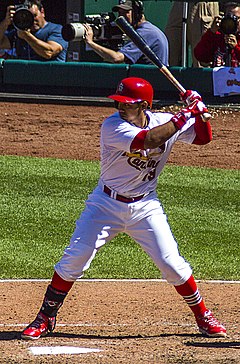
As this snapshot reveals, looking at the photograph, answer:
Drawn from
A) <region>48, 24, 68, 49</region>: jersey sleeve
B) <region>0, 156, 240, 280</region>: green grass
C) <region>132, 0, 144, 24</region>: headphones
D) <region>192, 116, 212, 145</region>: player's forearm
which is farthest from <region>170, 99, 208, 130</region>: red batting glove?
<region>48, 24, 68, 49</region>: jersey sleeve

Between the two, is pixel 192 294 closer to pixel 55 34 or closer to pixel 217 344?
pixel 217 344

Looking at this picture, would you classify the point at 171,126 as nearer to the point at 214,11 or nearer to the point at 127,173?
the point at 127,173

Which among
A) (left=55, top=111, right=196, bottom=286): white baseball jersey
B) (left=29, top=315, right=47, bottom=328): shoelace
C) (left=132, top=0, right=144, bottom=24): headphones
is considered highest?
(left=55, top=111, right=196, bottom=286): white baseball jersey

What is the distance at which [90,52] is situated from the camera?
776 inches

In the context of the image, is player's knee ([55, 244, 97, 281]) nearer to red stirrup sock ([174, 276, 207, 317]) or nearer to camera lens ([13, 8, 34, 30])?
red stirrup sock ([174, 276, 207, 317])

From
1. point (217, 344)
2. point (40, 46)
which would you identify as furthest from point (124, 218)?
point (40, 46)

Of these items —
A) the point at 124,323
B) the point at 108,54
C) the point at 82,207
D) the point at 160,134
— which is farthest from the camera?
the point at 108,54

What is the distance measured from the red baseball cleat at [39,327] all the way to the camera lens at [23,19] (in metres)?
9.88

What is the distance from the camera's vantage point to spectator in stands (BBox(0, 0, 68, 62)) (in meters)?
15.0

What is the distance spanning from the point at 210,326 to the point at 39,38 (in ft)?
34.6

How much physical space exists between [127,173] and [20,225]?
3653 millimetres

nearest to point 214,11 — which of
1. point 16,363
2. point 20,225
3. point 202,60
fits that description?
point 202,60

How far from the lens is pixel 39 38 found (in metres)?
15.3

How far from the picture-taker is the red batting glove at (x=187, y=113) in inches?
202
